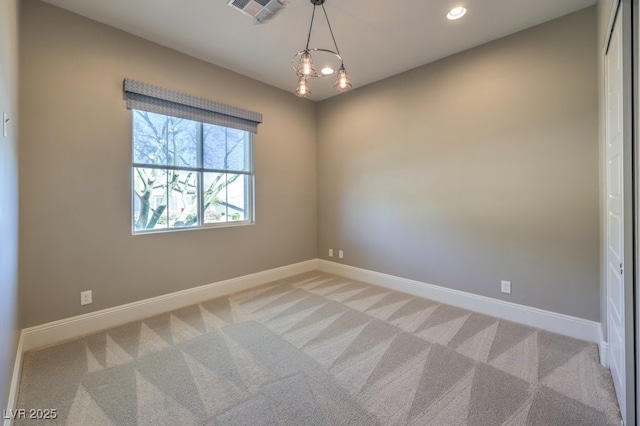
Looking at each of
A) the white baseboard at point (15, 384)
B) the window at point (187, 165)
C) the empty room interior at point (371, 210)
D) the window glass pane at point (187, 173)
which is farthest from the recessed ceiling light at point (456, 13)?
the white baseboard at point (15, 384)

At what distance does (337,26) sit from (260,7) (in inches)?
29.2

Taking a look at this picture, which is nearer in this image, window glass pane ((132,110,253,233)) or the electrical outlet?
the electrical outlet

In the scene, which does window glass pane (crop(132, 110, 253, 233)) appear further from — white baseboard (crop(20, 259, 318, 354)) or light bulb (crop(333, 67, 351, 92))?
light bulb (crop(333, 67, 351, 92))

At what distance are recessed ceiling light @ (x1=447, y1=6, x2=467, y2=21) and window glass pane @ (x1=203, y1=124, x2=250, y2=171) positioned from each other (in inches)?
104

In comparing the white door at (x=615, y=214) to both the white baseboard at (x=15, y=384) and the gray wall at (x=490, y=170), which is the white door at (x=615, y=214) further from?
the white baseboard at (x=15, y=384)

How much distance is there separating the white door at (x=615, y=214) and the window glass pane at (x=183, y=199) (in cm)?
364

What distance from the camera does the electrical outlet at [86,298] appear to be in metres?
2.56

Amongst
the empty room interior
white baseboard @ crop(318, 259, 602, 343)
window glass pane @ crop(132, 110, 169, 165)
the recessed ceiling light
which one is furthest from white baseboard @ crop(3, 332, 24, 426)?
the recessed ceiling light

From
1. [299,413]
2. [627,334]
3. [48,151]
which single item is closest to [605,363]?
[627,334]

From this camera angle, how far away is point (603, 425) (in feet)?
4.99

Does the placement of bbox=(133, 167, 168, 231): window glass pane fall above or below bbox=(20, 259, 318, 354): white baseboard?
above

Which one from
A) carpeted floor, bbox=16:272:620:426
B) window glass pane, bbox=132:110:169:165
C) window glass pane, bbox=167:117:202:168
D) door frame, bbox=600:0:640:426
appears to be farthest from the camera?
window glass pane, bbox=167:117:202:168

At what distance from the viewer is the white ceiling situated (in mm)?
2367

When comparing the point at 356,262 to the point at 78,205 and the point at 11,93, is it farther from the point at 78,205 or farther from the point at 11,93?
the point at 11,93
